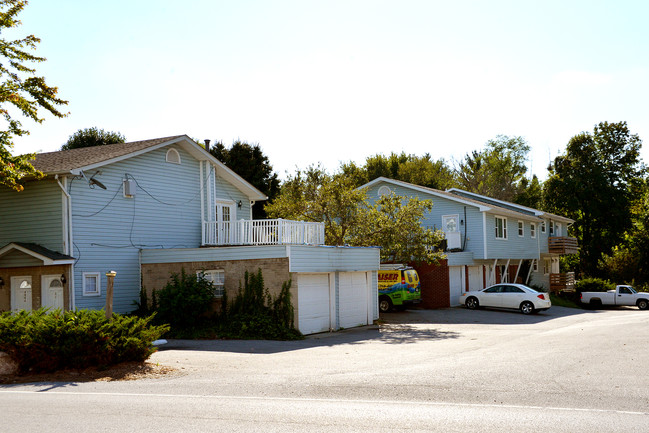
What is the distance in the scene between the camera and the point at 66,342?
44.6ft

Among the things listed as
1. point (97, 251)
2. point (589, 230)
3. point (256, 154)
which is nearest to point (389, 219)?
point (97, 251)

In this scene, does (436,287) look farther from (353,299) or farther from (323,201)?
Answer: (353,299)

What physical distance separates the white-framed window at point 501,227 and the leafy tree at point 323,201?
13.6 metres

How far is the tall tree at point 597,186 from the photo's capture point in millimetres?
57125

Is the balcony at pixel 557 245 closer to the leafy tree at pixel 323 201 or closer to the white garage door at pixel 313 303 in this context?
the leafy tree at pixel 323 201

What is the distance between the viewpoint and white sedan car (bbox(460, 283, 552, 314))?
32.5 meters

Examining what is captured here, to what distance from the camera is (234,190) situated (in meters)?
29.5

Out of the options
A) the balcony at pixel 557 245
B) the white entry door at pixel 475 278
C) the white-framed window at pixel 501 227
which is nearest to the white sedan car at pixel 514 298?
the white entry door at pixel 475 278

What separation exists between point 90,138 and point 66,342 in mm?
40490

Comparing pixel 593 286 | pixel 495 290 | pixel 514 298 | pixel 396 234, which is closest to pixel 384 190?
pixel 495 290

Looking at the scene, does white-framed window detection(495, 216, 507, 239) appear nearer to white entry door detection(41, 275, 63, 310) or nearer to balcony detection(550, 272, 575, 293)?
balcony detection(550, 272, 575, 293)

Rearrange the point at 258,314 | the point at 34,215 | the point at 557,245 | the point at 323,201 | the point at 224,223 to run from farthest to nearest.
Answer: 1. the point at 557,245
2. the point at 323,201
3. the point at 224,223
4. the point at 34,215
5. the point at 258,314

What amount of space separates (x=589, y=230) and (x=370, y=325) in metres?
39.7

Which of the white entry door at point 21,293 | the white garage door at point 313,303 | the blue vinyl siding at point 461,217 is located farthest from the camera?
the blue vinyl siding at point 461,217
